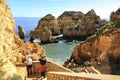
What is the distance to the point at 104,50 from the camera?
118 feet

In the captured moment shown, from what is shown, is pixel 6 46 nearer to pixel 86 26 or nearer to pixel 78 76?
pixel 78 76

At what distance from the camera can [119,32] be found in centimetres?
3575

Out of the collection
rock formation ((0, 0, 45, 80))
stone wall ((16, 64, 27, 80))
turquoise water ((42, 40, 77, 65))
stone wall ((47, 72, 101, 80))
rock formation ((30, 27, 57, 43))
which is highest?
rock formation ((0, 0, 45, 80))

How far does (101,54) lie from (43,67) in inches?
721

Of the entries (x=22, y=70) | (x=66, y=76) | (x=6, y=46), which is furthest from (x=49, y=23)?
(x=66, y=76)

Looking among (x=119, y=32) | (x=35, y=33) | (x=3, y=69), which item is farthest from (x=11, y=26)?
(x=35, y=33)

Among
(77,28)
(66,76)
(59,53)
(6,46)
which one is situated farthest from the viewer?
(77,28)

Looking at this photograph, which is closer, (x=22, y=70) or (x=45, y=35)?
(x=22, y=70)

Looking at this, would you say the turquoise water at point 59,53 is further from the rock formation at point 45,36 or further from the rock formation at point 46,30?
the rock formation at point 46,30

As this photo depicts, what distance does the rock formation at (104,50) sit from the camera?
1292 inches

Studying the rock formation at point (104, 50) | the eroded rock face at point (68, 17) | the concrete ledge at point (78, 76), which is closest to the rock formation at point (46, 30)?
the eroded rock face at point (68, 17)

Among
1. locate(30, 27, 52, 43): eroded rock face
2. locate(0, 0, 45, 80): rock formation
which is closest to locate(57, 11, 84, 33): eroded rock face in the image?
locate(30, 27, 52, 43): eroded rock face

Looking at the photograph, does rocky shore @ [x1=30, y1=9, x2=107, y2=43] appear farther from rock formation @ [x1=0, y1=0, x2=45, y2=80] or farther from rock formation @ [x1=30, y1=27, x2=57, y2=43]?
rock formation @ [x1=0, y1=0, x2=45, y2=80]

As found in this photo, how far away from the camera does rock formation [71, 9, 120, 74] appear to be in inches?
1292
